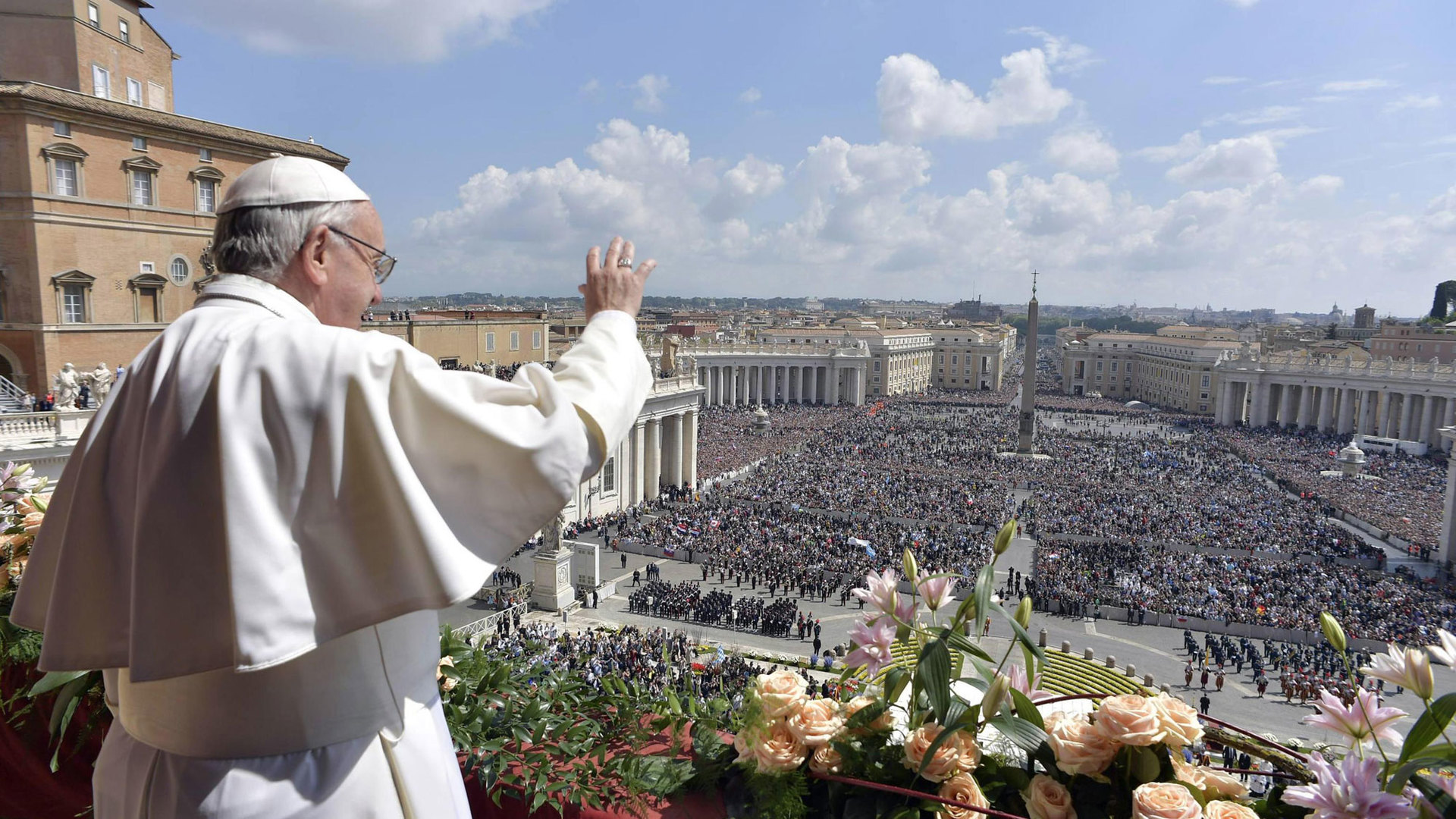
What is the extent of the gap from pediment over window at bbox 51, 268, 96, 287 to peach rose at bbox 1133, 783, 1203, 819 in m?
23.8

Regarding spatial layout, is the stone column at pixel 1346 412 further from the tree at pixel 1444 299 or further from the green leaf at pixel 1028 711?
the green leaf at pixel 1028 711

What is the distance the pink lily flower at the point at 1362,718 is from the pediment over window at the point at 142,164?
25.0 meters

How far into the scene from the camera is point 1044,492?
129 feet

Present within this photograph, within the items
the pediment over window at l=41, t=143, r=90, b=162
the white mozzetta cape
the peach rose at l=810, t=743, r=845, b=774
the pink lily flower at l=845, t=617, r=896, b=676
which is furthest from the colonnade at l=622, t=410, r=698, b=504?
the white mozzetta cape

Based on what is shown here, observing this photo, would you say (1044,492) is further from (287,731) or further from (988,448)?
(287,731)

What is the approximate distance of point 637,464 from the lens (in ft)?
121

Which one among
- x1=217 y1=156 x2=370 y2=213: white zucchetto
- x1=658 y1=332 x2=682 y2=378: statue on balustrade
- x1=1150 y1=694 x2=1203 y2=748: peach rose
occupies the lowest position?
x1=658 y1=332 x2=682 y2=378: statue on balustrade

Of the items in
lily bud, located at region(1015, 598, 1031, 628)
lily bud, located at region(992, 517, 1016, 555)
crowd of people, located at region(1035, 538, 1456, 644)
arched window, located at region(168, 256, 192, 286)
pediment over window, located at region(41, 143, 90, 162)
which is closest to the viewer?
lily bud, located at region(992, 517, 1016, 555)

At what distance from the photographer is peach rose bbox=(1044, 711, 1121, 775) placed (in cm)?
236

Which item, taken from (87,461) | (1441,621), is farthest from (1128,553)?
(87,461)

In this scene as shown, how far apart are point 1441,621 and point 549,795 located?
92.1ft

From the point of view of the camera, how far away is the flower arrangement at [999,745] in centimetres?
220

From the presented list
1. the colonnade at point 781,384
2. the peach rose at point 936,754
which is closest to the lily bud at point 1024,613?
the peach rose at point 936,754

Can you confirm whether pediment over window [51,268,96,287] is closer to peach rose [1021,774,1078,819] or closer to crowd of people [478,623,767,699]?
crowd of people [478,623,767,699]
